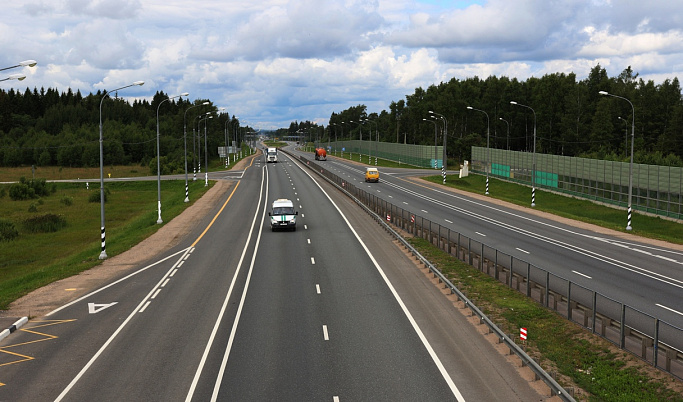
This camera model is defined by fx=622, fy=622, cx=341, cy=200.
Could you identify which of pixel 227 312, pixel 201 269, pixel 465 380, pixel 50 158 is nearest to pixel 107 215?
pixel 201 269

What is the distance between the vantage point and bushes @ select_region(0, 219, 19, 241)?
59.2 metres

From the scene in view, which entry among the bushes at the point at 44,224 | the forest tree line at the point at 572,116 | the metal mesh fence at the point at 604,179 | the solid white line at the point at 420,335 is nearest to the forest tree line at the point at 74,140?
A: the forest tree line at the point at 572,116

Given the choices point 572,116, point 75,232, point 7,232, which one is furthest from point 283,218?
point 572,116

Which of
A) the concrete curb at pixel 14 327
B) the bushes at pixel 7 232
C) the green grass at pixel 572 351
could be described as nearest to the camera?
the green grass at pixel 572 351

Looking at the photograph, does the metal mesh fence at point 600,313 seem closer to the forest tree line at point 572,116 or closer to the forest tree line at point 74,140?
the forest tree line at point 572,116

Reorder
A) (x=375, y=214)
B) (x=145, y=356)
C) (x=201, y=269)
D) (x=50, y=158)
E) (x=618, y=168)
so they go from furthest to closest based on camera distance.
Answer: (x=50, y=158) → (x=618, y=168) → (x=375, y=214) → (x=201, y=269) → (x=145, y=356)

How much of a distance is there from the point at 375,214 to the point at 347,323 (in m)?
30.6

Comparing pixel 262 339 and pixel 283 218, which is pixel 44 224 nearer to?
pixel 283 218

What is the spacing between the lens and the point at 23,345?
20859 mm

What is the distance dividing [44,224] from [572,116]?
328 feet

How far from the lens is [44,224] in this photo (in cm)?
6500

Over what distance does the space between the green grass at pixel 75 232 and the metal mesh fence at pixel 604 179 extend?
143ft

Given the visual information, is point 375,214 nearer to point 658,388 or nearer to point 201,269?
point 201,269

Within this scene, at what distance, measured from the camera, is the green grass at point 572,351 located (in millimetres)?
15898
